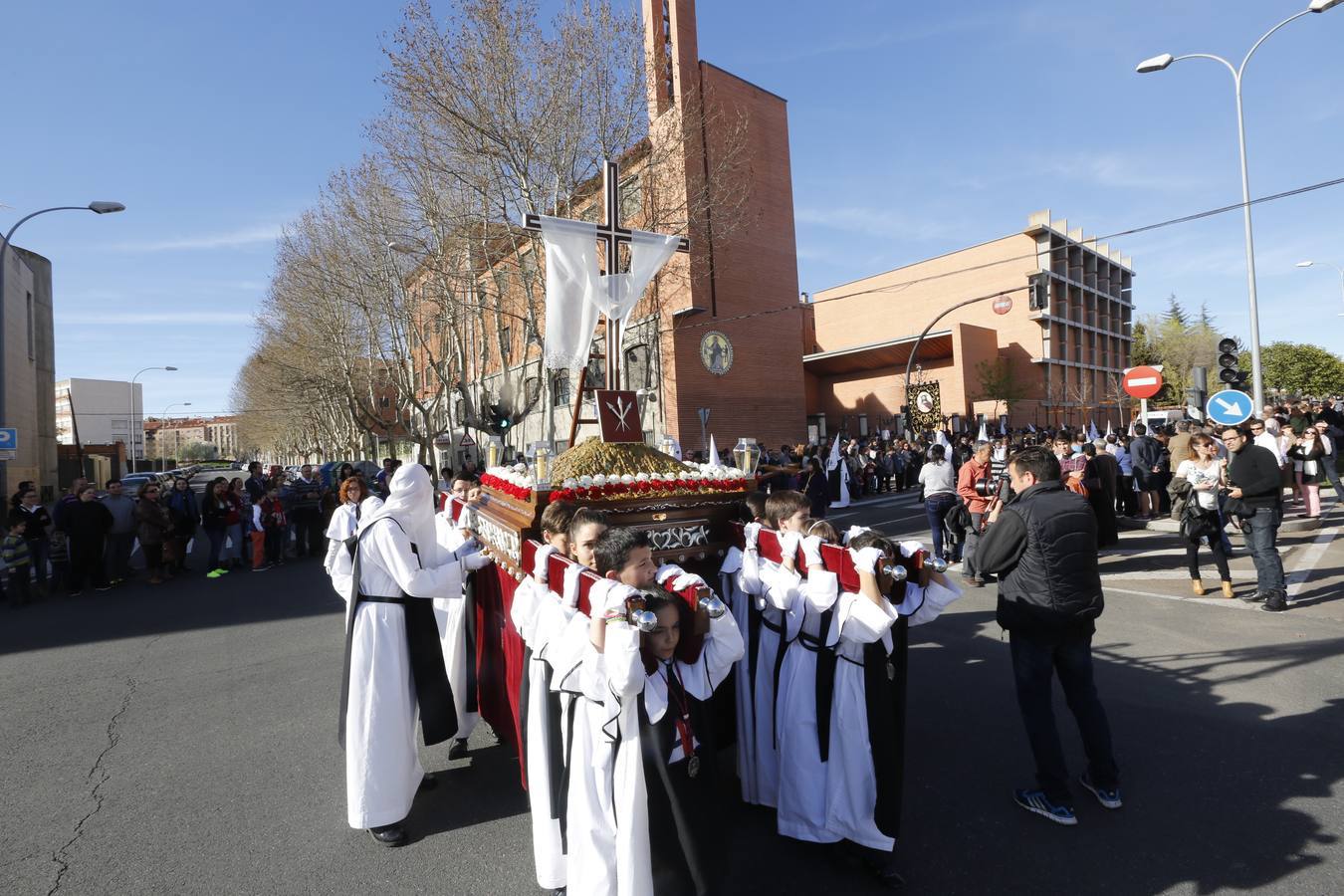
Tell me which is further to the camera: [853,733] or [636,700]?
[853,733]

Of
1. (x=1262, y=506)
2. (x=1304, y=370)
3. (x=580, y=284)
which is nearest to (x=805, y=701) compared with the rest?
(x=580, y=284)

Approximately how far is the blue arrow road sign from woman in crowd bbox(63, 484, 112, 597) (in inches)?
647

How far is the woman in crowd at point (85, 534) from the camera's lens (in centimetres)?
1034

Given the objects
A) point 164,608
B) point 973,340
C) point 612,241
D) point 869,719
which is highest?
point 973,340

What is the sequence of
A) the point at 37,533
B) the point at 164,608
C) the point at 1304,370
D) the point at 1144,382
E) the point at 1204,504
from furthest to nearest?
the point at 1304,370 < the point at 1144,382 < the point at 37,533 < the point at 164,608 < the point at 1204,504

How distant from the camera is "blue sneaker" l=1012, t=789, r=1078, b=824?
3.36 m

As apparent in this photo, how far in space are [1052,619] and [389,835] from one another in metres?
3.31

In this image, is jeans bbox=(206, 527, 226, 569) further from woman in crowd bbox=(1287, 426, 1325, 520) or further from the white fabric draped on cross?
woman in crowd bbox=(1287, 426, 1325, 520)

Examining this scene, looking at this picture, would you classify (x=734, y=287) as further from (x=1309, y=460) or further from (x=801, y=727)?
(x=801, y=727)

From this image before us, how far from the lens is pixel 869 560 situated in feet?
9.53

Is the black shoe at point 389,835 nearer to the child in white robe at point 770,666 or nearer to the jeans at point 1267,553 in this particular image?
the child in white robe at point 770,666

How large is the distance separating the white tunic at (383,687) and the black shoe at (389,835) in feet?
0.16

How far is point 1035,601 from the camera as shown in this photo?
3.41 metres

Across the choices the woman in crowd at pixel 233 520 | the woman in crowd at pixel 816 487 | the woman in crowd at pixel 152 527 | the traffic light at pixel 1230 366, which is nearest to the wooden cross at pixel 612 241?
the woman in crowd at pixel 816 487
